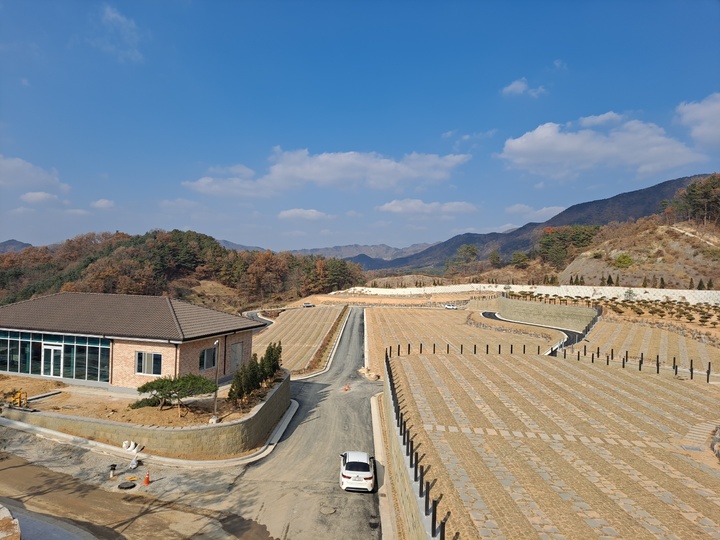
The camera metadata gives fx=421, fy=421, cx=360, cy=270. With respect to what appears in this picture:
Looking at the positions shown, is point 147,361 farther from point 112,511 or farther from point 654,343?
point 654,343

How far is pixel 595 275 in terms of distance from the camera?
3231 inches

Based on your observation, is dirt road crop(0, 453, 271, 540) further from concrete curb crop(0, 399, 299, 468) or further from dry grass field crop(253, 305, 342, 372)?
dry grass field crop(253, 305, 342, 372)

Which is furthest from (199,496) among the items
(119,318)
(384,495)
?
(119,318)

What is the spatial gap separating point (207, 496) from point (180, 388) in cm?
529

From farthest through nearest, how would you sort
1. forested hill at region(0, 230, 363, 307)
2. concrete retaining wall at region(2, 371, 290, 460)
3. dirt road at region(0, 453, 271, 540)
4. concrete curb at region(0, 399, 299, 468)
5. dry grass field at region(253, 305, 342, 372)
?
forested hill at region(0, 230, 363, 307), dry grass field at region(253, 305, 342, 372), concrete retaining wall at region(2, 371, 290, 460), concrete curb at region(0, 399, 299, 468), dirt road at region(0, 453, 271, 540)

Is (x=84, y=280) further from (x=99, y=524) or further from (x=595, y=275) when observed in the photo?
(x=595, y=275)

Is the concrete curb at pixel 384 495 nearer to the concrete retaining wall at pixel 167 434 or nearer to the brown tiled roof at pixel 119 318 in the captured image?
the concrete retaining wall at pixel 167 434

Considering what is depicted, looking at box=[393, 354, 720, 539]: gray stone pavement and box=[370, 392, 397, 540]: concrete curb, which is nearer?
box=[393, 354, 720, 539]: gray stone pavement

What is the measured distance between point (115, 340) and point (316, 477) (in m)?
14.1

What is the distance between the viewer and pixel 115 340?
2325 cm

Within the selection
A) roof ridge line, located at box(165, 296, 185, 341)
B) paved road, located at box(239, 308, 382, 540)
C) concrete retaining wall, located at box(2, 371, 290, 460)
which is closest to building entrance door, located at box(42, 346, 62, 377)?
concrete retaining wall, located at box(2, 371, 290, 460)

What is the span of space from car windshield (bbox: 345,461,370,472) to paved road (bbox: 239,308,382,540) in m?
0.83

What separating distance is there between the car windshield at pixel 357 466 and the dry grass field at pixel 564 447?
7.70 feet

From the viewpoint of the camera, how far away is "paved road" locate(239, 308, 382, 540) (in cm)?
1328
